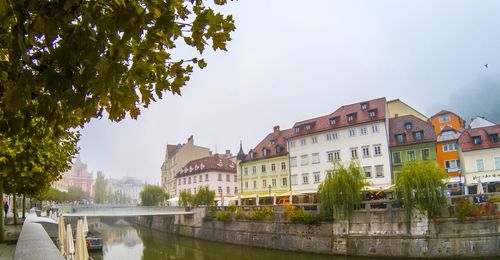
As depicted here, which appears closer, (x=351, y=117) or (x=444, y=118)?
(x=351, y=117)

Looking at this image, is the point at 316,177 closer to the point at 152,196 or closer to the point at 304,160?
the point at 304,160

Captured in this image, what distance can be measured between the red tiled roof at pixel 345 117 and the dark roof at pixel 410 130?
7.51ft

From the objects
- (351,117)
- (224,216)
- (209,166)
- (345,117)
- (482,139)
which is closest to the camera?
(482,139)

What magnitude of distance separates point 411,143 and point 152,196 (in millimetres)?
46142

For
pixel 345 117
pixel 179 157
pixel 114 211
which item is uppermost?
pixel 345 117

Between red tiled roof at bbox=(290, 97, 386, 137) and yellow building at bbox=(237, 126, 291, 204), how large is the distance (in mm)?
4310

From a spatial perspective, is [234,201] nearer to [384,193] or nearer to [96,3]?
[384,193]

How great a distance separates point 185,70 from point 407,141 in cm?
4487

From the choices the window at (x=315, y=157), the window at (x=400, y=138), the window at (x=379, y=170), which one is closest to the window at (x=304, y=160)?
the window at (x=315, y=157)

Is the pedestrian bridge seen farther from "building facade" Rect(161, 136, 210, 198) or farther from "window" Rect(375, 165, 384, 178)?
"building facade" Rect(161, 136, 210, 198)

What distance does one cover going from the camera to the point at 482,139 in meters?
41.8

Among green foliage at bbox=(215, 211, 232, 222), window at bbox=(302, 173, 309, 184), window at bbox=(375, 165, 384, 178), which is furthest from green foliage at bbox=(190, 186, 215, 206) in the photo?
window at bbox=(375, 165, 384, 178)

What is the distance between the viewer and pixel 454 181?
40.4 m

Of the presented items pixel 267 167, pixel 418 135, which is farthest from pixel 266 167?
pixel 418 135
